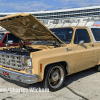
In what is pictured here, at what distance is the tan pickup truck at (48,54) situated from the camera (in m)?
3.41

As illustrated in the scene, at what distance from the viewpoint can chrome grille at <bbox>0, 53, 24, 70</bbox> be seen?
11.8 ft

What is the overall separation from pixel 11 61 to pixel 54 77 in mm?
1315

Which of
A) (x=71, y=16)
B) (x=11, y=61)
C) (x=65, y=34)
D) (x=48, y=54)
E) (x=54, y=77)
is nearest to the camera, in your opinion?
(x=48, y=54)

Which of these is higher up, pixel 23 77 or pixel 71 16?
pixel 71 16

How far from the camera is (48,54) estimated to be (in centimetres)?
367

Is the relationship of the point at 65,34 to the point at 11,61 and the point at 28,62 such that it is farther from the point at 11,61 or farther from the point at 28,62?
the point at 11,61

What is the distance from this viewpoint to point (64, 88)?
4203mm

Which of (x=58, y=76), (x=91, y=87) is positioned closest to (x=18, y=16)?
(x=58, y=76)

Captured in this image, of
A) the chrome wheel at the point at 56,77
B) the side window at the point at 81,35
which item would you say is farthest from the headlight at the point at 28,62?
the side window at the point at 81,35

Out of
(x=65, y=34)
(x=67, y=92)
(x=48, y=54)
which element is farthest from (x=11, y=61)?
(x=65, y=34)

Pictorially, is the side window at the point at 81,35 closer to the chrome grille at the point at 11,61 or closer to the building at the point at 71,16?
the chrome grille at the point at 11,61

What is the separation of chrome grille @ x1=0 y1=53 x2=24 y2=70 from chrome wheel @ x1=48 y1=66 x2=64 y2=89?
2.89 ft

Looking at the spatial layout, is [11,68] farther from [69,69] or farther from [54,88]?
[69,69]

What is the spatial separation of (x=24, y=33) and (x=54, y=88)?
7.03 feet
